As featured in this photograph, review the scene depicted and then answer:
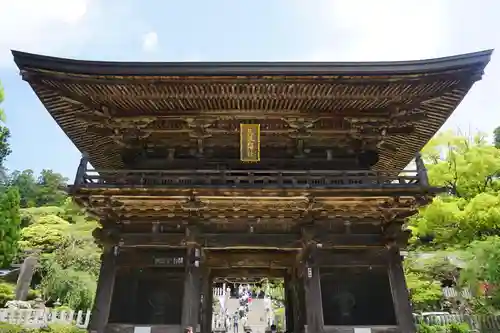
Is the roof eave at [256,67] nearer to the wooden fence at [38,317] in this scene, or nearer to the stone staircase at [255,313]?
the wooden fence at [38,317]

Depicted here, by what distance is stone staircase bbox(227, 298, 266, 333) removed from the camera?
92.6 feet

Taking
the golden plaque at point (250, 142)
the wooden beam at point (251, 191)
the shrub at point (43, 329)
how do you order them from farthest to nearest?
the shrub at point (43, 329) < the golden plaque at point (250, 142) < the wooden beam at point (251, 191)

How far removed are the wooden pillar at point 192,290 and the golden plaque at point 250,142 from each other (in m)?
2.75

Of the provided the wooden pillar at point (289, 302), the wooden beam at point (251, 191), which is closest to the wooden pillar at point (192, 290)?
the wooden beam at point (251, 191)

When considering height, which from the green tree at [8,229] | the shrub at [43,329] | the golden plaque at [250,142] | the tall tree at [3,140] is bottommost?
the shrub at [43,329]

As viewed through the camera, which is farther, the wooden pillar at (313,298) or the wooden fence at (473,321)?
the wooden fence at (473,321)

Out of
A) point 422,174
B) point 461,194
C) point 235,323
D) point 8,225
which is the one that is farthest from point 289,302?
point 8,225

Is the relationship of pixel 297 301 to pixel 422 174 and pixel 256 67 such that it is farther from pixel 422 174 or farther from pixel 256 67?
pixel 256 67

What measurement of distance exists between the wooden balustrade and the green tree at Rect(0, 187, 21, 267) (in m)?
25.0

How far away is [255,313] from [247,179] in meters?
28.6

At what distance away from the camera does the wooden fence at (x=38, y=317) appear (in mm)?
20375

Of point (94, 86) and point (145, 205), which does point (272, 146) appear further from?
point (94, 86)

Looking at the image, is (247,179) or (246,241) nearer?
(247,179)

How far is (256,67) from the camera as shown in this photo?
28.0 feet
